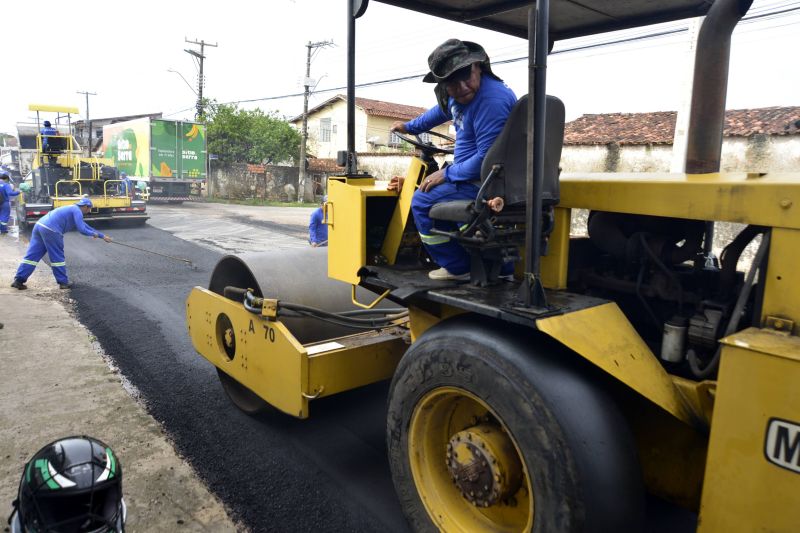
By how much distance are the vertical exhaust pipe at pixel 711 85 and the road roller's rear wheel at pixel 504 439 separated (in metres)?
1.18

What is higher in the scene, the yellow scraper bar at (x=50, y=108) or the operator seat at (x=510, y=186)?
the yellow scraper bar at (x=50, y=108)

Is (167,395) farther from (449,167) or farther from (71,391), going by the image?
(449,167)

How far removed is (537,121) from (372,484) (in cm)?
216

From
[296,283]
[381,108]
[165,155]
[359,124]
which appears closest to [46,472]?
[296,283]

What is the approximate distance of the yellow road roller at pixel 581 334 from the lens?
1.81 meters

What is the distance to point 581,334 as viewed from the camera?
2.04 m

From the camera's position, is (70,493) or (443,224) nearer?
(70,493)

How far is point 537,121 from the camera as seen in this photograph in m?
2.07

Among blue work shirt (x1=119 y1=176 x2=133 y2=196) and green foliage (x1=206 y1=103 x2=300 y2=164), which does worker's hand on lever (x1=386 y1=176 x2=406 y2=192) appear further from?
green foliage (x1=206 y1=103 x2=300 y2=164)

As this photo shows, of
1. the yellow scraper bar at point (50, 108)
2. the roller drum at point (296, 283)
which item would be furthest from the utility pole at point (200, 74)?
the roller drum at point (296, 283)

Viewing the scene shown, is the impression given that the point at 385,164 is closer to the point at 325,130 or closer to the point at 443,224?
the point at 325,130

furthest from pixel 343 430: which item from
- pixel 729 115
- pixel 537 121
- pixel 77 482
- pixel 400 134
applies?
pixel 729 115

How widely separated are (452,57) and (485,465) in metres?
1.66

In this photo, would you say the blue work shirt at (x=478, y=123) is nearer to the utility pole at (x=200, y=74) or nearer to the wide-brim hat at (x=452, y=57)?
the wide-brim hat at (x=452, y=57)
